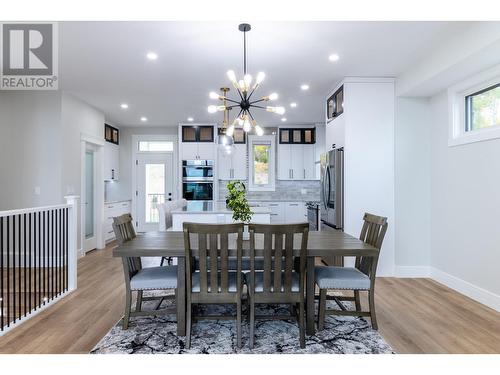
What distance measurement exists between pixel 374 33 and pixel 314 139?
4478 millimetres

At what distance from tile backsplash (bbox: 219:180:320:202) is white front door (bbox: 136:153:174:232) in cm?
205

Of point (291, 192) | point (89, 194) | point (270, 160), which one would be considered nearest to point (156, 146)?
point (89, 194)

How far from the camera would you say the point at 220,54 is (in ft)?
11.9

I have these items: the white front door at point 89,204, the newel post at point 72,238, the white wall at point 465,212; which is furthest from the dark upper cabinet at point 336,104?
the white front door at point 89,204

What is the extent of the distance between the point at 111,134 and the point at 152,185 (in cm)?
150

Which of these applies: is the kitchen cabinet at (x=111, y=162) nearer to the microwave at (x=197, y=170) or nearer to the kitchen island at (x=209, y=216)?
the microwave at (x=197, y=170)

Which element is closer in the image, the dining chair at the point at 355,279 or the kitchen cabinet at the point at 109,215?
Result: the dining chair at the point at 355,279

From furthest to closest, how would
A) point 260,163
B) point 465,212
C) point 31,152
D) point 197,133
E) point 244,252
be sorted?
1. point 260,163
2. point 197,133
3. point 31,152
4. point 465,212
5. point 244,252

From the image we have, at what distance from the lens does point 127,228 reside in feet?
9.70

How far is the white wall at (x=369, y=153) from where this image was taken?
4430mm

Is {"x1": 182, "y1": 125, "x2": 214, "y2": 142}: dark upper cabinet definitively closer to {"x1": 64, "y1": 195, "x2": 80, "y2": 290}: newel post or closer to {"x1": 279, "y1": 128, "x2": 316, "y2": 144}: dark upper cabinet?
{"x1": 279, "y1": 128, "x2": 316, "y2": 144}: dark upper cabinet

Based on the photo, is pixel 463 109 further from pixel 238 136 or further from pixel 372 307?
pixel 238 136

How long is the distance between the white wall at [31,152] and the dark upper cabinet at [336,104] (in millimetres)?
4183

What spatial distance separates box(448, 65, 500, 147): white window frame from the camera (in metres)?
3.39
